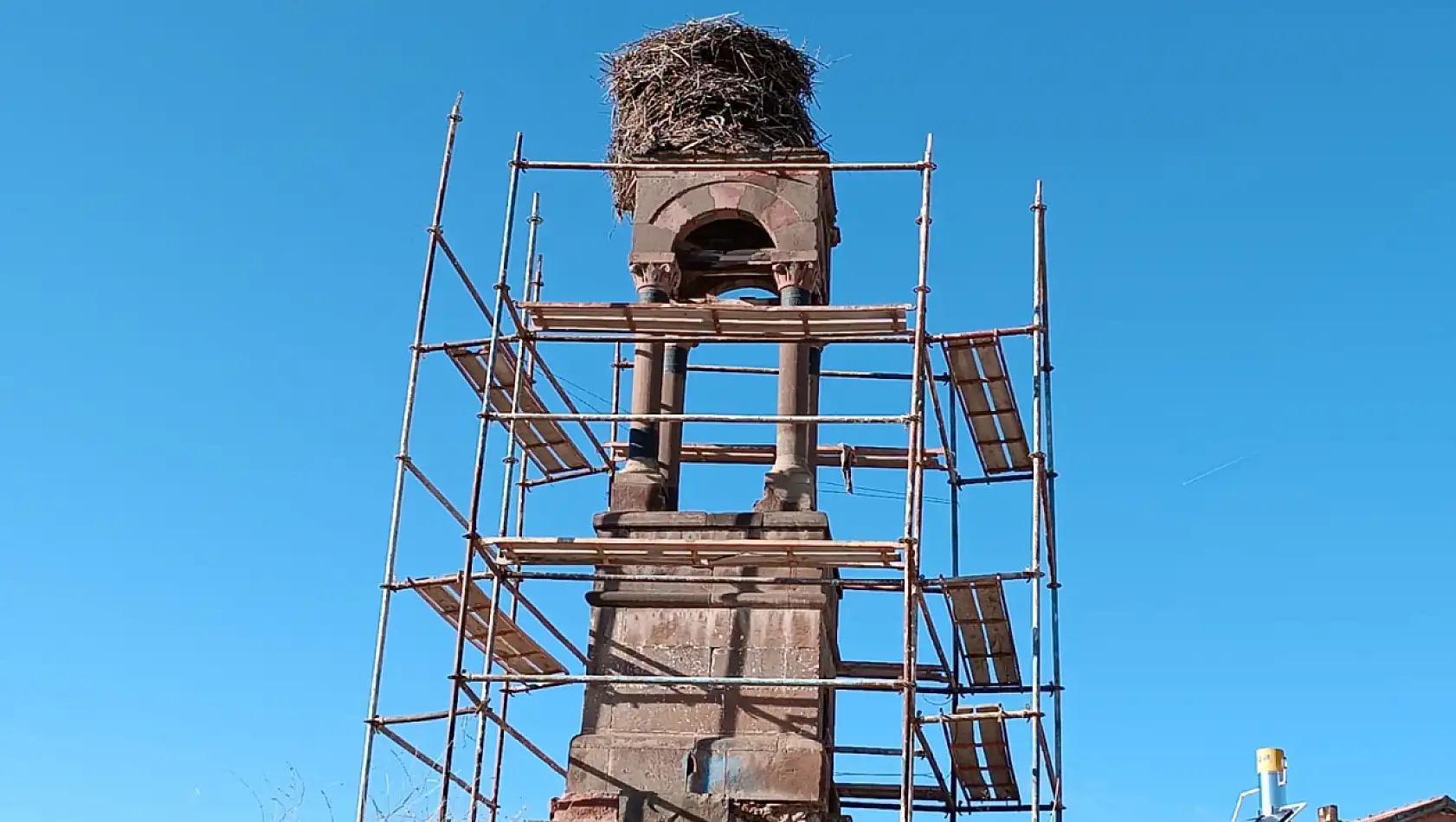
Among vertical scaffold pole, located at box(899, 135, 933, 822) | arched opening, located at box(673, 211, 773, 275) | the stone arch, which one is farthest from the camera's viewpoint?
arched opening, located at box(673, 211, 773, 275)

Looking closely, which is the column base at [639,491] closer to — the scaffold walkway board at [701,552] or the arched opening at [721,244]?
the scaffold walkway board at [701,552]

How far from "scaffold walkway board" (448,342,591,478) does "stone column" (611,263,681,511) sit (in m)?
1.09

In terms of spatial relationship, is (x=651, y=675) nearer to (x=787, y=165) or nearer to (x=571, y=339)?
(x=571, y=339)

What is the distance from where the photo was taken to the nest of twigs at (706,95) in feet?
70.9

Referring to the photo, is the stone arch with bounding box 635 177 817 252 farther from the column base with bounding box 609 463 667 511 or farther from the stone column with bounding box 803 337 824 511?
the column base with bounding box 609 463 667 511

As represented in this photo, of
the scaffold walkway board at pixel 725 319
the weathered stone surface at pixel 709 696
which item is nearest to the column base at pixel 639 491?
the weathered stone surface at pixel 709 696

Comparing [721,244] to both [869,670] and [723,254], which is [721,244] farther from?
[869,670]

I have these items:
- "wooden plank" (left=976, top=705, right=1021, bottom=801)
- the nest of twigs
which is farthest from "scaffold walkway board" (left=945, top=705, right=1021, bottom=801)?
the nest of twigs

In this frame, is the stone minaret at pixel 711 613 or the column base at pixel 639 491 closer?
the stone minaret at pixel 711 613

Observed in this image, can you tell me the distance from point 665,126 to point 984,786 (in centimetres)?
714

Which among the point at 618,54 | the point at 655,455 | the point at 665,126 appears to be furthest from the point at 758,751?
the point at 618,54

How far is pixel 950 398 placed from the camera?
2262 cm

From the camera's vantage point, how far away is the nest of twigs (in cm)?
2161

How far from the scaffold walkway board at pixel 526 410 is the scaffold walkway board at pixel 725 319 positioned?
2.89 ft
